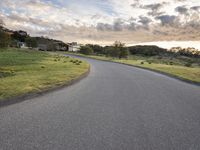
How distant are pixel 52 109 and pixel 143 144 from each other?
351 cm

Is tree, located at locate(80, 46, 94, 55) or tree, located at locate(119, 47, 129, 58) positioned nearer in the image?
tree, located at locate(119, 47, 129, 58)

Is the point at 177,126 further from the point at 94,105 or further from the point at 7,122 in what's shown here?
the point at 7,122

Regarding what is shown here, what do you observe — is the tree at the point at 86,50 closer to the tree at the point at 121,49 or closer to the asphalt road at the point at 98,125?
the tree at the point at 121,49

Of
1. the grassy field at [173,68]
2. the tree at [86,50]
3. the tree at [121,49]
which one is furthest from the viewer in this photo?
the tree at [86,50]

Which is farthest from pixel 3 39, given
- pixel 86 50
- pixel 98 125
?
pixel 86 50

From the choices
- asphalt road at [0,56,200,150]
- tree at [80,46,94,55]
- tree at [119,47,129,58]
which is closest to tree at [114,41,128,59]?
tree at [119,47,129,58]

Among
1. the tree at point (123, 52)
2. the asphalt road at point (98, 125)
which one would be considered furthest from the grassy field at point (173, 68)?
the asphalt road at point (98, 125)

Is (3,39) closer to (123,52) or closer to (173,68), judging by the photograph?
(173,68)

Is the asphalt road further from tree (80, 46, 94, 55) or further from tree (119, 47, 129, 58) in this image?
tree (80, 46, 94, 55)

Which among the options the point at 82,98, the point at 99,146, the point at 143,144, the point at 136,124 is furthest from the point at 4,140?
the point at 82,98

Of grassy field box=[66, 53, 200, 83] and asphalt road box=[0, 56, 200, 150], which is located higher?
asphalt road box=[0, 56, 200, 150]

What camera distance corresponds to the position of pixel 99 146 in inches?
177

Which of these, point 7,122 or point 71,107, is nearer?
point 7,122

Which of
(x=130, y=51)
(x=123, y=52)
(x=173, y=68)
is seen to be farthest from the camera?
(x=130, y=51)
